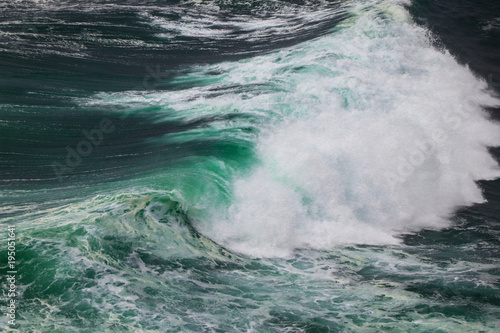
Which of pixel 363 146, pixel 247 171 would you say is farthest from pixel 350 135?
pixel 247 171

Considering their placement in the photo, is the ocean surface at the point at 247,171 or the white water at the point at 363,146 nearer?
the ocean surface at the point at 247,171

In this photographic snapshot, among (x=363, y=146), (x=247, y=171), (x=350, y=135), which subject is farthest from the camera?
(x=350, y=135)

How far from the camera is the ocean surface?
6137 mm

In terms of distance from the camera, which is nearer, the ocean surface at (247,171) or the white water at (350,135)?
the ocean surface at (247,171)

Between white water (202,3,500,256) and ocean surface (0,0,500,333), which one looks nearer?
ocean surface (0,0,500,333)

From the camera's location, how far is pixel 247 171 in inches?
348

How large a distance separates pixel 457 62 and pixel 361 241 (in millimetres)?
8910

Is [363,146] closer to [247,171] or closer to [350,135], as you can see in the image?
[350,135]

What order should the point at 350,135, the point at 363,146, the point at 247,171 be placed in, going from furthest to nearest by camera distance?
the point at 350,135 < the point at 363,146 < the point at 247,171

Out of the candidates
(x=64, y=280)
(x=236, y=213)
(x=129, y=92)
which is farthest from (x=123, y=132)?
(x=64, y=280)

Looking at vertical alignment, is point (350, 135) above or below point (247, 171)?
above

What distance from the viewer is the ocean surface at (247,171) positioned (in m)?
6.14

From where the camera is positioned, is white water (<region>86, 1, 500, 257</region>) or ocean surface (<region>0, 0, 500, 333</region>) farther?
white water (<region>86, 1, 500, 257</region>)

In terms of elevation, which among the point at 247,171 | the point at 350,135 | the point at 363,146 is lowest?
the point at 247,171
